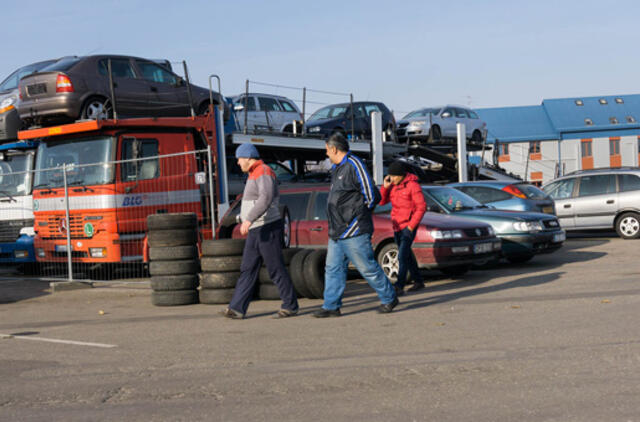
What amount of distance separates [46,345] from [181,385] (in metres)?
2.60

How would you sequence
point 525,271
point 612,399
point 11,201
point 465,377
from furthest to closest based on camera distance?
point 11,201, point 525,271, point 465,377, point 612,399

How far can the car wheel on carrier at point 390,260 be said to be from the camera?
11.4 meters

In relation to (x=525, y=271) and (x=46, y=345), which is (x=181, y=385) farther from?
(x=525, y=271)

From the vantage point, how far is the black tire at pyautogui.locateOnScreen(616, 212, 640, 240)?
18203mm

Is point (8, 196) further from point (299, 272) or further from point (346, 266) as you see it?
point (346, 266)

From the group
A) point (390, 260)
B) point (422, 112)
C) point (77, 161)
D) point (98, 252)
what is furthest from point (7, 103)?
point (422, 112)

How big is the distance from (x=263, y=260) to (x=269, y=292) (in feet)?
5.76

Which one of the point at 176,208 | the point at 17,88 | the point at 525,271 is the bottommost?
the point at 525,271

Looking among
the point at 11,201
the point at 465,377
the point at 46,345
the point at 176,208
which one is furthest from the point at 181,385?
the point at 11,201

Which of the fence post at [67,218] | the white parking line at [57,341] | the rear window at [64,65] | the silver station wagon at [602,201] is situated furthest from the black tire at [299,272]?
the silver station wagon at [602,201]

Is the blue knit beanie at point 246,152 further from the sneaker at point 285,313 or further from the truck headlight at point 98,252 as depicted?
the truck headlight at point 98,252

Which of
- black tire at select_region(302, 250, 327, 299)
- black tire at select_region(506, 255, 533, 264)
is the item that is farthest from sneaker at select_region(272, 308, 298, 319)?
black tire at select_region(506, 255, 533, 264)

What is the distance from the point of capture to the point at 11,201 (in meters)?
15.1

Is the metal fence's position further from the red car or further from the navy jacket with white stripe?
the navy jacket with white stripe
